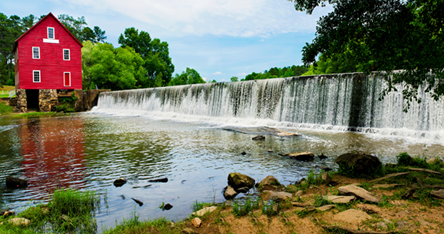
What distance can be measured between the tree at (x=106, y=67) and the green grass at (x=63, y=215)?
41819mm

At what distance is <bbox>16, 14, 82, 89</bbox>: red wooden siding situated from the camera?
3020 cm

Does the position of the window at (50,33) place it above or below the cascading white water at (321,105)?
above

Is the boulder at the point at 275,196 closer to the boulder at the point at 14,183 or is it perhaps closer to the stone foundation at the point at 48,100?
the boulder at the point at 14,183

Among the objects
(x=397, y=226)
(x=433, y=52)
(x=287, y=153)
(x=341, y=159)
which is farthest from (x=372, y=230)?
(x=287, y=153)

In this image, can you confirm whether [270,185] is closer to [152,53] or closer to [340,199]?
[340,199]

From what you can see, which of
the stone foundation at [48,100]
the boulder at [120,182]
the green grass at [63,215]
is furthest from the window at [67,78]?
the green grass at [63,215]

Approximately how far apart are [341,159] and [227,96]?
15.1m

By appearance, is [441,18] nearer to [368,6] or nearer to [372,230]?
[368,6]

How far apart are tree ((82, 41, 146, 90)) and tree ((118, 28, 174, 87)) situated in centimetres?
931

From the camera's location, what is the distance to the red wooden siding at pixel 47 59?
30203 millimetres

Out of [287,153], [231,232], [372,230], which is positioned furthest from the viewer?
[287,153]

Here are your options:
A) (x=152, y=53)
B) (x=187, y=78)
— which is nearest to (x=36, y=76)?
(x=152, y=53)

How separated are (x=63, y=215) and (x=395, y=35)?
267 inches

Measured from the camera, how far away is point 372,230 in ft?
10.2
